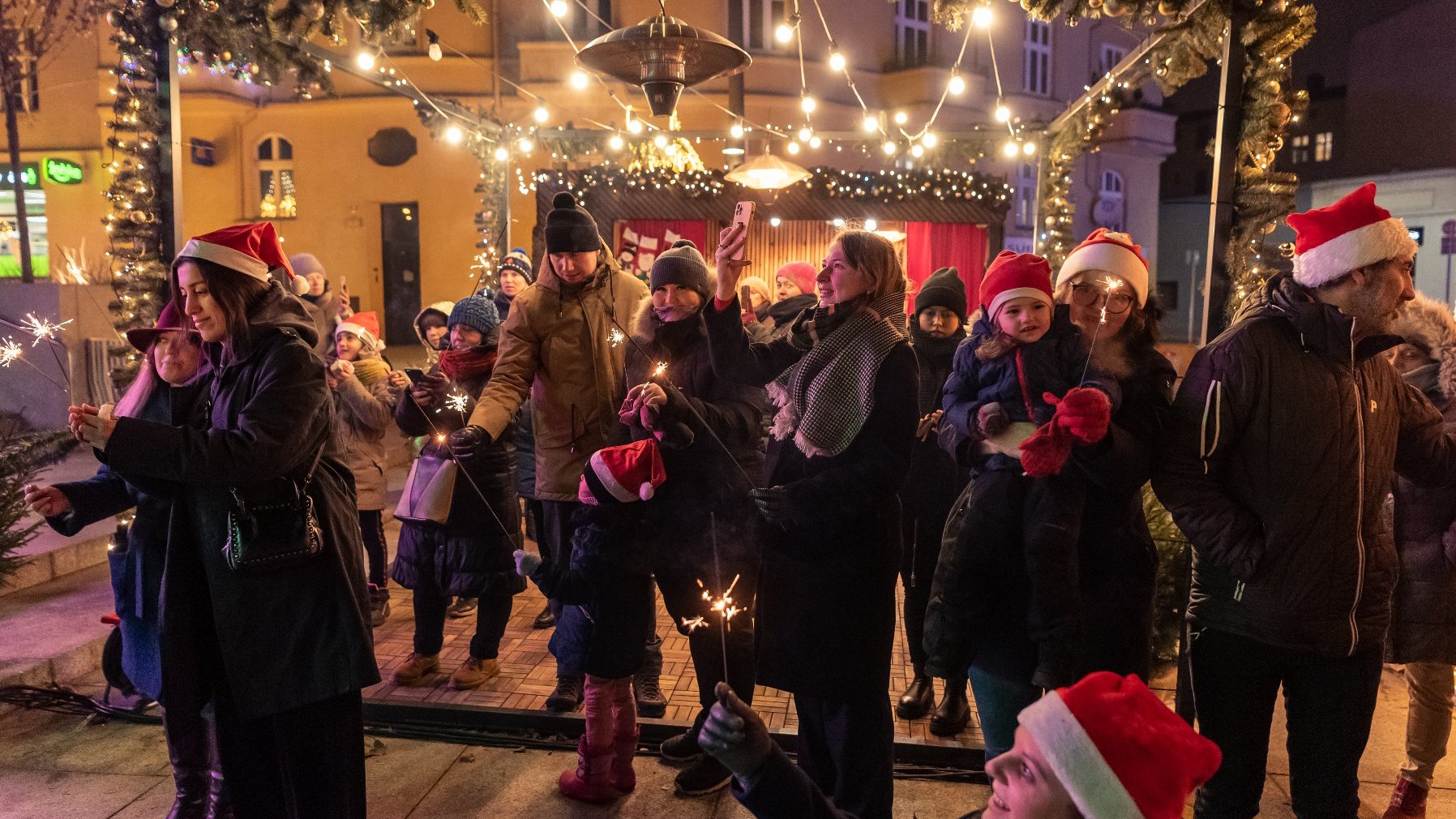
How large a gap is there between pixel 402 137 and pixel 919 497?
740 inches

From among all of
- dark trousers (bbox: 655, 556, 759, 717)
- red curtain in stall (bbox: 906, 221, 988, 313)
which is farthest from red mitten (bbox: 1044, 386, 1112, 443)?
red curtain in stall (bbox: 906, 221, 988, 313)

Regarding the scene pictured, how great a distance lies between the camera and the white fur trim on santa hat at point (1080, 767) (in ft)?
5.22

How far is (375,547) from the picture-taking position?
5.74m

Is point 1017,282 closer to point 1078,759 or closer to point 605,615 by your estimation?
point 1078,759

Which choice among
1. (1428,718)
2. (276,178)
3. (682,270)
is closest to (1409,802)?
(1428,718)

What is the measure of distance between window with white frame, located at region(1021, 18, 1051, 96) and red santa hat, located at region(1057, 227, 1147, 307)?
22.1 meters

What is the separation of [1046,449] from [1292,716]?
1091 mm

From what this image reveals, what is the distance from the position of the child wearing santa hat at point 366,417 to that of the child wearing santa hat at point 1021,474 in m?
3.58

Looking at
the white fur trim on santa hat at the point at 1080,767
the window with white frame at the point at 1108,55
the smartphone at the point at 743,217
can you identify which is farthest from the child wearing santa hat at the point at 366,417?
the window with white frame at the point at 1108,55

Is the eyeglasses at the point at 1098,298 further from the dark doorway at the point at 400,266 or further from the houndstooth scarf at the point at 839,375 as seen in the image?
the dark doorway at the point at 400,266

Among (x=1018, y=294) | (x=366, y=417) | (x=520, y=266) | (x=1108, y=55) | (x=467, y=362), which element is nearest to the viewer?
(x=1018, y=294)

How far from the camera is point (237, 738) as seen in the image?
2.96 m

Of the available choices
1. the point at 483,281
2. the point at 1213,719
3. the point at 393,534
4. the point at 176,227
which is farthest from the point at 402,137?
the point at 1213,719

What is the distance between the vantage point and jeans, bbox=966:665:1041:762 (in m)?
2.87
